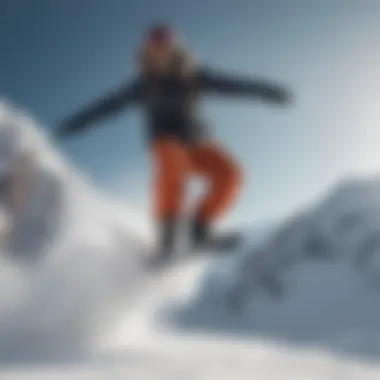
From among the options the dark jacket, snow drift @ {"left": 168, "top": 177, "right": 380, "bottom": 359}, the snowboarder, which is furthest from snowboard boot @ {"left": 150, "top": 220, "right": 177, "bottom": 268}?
snow drift @ {"left": 168, "top": 177, "right": 380, "bottom": 359}

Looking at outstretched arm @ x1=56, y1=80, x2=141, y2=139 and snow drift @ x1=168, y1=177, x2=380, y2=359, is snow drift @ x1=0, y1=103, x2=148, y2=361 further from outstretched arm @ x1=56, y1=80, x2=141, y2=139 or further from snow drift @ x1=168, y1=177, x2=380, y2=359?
snow drift @ x1=168, y1=177, x2=380, y2=359

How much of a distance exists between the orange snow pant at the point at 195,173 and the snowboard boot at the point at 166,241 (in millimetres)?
89

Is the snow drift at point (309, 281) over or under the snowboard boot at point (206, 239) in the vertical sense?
over

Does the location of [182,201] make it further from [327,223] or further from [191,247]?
[327,223]

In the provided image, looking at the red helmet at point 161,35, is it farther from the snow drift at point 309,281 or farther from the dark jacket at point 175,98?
the snow drift at point 309,281

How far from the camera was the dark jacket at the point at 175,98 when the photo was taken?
24.9ft

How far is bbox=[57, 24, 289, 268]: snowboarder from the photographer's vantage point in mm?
7465

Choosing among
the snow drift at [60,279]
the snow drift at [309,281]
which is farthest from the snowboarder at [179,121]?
the snow drift at [309,281]

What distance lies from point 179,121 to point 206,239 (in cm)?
134

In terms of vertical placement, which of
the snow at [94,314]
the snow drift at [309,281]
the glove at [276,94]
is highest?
the snow drift at [309,281]

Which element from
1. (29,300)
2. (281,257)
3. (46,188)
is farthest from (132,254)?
(281,257)

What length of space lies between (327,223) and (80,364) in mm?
115052

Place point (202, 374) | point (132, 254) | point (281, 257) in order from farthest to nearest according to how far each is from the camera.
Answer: point (281, 257), point (132, 254), point (202, 374)

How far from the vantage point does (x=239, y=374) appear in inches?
280
